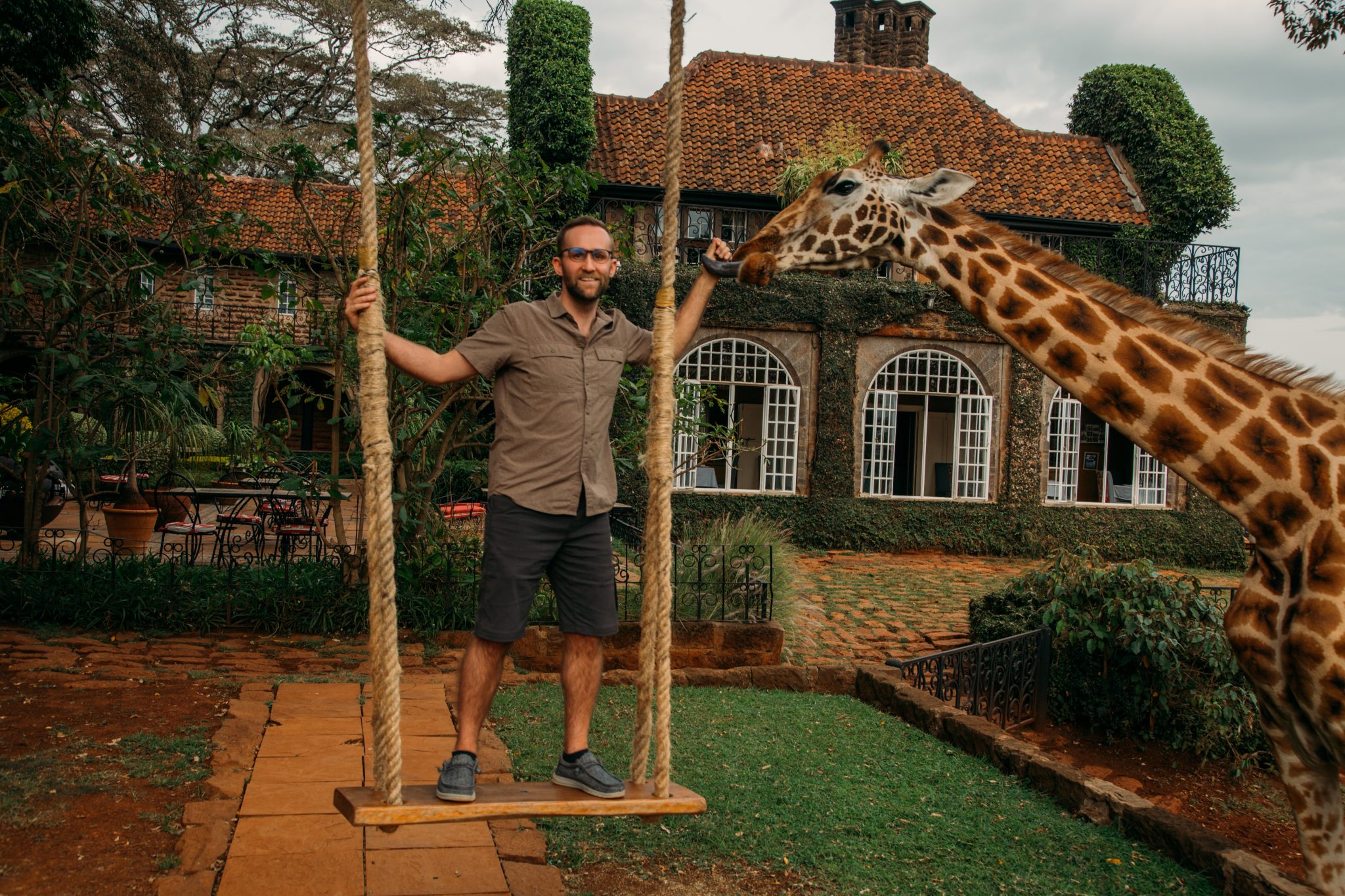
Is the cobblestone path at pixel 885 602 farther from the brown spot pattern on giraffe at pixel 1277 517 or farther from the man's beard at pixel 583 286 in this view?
the man's beard at pixel 583 286

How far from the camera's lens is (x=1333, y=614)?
11.0ft

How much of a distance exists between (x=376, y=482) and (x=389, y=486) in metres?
0.13

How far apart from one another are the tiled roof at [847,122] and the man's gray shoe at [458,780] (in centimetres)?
1633

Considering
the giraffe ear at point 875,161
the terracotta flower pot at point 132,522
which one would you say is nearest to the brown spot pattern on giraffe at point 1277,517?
the giraffe ear at point 875,161

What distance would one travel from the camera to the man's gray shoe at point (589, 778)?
3369 mm

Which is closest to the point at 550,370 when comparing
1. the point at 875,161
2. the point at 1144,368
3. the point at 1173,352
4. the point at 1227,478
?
the point at 875,161

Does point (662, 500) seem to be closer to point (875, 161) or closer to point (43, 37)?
point (875, 161)

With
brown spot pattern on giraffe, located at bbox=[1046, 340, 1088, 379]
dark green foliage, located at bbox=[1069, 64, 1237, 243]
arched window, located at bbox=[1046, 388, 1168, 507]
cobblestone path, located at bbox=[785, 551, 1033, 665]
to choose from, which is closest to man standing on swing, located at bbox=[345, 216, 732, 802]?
brown spot pattern on giraffe, located at bbox=[1046, 340, 1088, 379]

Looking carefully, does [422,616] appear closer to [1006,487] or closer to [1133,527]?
[1006,487]

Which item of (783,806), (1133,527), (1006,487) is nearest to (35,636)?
(783,806)

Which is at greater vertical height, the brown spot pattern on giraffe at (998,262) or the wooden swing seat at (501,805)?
the brown spot pattern on giraffe at (998,262)

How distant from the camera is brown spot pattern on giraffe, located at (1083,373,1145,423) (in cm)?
381

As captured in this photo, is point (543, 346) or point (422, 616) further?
point (422, 616)

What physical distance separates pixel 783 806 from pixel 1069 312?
249 cm
